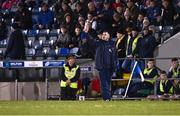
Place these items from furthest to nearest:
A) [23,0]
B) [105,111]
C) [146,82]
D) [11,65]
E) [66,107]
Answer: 1. [23,0]
2. [11,65]
3. [146,82]
4. [66,107]
5. [105,111]

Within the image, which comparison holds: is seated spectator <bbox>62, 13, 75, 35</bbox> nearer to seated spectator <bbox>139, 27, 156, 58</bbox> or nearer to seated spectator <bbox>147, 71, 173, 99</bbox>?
seated spectator <bbox>139, 27, 156, 58</bbox>

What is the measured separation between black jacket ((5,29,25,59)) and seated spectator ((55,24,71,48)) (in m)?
1.19

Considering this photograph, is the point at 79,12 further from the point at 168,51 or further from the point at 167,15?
the point at 168,51

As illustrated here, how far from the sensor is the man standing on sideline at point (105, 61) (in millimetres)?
16047

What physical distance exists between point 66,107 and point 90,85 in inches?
156

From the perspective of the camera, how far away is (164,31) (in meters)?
18.8

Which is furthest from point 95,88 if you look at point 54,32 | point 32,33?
point 32,33

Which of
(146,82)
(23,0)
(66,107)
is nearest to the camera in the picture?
(66,107)

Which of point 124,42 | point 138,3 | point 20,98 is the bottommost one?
point 20,98

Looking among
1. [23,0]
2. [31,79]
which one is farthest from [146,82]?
[23,0]

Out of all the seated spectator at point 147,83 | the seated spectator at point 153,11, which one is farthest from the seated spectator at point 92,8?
the seated spectator at point 147,83

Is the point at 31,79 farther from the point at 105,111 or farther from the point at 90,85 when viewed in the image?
the point at 105,111

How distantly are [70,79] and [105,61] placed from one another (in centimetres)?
205

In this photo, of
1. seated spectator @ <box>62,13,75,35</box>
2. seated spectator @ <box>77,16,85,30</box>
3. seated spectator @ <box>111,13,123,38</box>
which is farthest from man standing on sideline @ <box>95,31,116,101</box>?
seated spectator @ <box>62,13,75,35</box>
